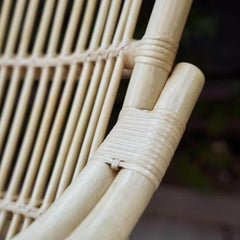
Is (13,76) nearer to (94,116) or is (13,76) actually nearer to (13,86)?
(13,86)

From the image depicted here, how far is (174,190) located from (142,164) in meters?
1.09

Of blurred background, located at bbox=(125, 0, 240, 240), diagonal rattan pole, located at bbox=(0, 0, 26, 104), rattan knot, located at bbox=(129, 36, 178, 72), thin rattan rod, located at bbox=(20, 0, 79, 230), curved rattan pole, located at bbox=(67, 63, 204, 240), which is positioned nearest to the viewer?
curved rattan pole, located at bbox=(67, 63, 204, 240)

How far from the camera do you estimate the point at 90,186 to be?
36 centimetres

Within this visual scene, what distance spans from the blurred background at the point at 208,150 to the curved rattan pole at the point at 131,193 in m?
0.69

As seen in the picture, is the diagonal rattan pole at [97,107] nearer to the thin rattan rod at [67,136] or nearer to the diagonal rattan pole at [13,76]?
the thin rattan rod at [67,136]

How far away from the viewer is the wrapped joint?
37cm

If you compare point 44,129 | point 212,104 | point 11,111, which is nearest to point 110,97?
point 44,129

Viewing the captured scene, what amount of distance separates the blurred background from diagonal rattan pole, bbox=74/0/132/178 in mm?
569

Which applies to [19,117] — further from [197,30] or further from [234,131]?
[234,131]

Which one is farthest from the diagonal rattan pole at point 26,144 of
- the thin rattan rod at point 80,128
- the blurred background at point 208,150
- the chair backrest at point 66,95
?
the blurred background at point 208,150

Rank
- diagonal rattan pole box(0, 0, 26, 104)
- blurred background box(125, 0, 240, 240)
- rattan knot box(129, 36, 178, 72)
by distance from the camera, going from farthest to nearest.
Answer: blurred background box(125, 0, 240, 240)
diagonal rattan pole box(0, 0, 26, 104)
rattan knot box(129, 36, 178, 72)

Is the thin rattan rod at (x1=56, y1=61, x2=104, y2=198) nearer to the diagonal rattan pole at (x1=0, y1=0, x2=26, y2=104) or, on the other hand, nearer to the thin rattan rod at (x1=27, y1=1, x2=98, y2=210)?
the thin rattan rod at (x1=27, y1=1, x2=98, y2=210)

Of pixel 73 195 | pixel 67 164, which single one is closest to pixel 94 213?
pixel 73 195

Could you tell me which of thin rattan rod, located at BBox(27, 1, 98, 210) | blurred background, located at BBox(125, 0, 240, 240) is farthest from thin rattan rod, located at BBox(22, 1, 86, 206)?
blurred background, located at BBox(125, 0, 240, 240)
